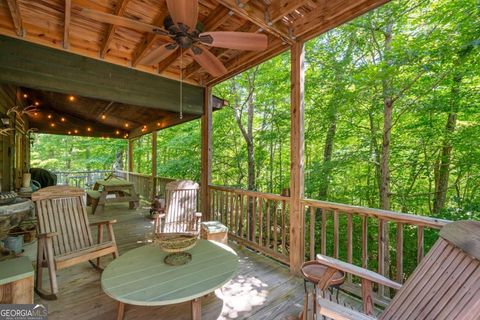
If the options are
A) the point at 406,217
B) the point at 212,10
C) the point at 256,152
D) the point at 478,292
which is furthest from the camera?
the point at 256,152

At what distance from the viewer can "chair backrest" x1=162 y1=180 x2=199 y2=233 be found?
11.4 ft

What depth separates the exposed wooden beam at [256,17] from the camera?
2445 millimetres

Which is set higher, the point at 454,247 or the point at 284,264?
the point at 454,247

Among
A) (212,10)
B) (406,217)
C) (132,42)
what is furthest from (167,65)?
(406,217)

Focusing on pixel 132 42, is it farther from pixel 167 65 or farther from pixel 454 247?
pixel 454 247

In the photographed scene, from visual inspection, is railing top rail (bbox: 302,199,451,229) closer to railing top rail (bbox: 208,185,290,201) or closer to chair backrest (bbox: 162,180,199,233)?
railing top rail (bbox: 208,185,290,201)

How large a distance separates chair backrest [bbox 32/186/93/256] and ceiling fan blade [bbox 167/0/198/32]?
8.50ft

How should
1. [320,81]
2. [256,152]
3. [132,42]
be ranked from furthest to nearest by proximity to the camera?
1. [256,152]
2. [320,81]
3. [132,42]

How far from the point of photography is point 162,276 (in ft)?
5.90

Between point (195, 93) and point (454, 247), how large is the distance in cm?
455

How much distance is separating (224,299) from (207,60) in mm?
2877

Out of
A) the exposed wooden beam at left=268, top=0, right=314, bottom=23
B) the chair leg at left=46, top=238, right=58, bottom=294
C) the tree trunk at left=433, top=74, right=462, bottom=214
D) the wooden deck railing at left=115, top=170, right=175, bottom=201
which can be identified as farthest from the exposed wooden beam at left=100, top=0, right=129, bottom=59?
the tree trunk at left=433, top=74, right=462, bottom=214

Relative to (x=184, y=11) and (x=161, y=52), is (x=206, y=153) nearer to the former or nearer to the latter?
(x=161, y=52)

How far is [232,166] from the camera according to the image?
7910mm
